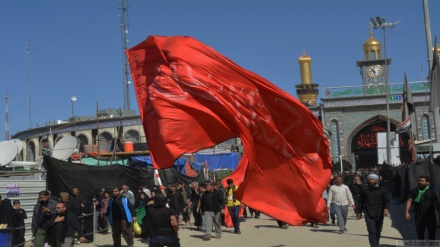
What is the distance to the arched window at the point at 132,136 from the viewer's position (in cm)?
5347

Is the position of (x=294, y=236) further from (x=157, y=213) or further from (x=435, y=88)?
(x=157, y=213)

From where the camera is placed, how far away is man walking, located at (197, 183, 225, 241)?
1672 centimetres

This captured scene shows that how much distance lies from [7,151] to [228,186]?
700 centimetres

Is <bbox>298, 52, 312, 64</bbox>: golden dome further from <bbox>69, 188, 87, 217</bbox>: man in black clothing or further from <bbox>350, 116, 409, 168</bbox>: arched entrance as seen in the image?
<bbox>69, 188, 87, 217</bbox>: man in black clothing

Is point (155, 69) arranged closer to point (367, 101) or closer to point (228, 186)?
point (228, 186)

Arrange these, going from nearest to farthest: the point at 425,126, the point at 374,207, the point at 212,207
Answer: the point at 374,207 < the point at 212,207 < the point at 425,126

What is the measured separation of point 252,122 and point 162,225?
8.61 ft

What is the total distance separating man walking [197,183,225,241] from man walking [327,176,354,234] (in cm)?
260

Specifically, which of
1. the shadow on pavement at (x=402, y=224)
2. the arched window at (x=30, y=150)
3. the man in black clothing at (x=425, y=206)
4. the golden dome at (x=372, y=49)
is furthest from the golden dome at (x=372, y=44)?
the man in black clothing at (x=425, y=206)

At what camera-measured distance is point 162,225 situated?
30.6 feet

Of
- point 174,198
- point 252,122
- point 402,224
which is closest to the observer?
point 252,122

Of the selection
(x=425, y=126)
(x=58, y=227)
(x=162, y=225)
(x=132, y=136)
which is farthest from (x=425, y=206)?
(x=132, y=136)

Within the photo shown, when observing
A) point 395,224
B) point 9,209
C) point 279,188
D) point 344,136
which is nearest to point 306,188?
point 279,188

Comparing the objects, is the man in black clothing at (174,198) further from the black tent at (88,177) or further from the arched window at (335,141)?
the arched window at (335,141)
